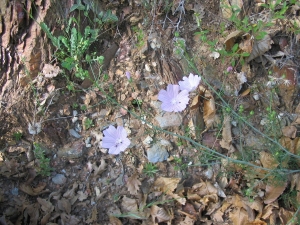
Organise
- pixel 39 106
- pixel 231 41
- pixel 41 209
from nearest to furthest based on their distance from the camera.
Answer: pixel 41 209, pixel 39 106, pixel 231 41

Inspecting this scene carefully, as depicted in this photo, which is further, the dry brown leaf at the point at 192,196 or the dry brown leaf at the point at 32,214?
the dry brown leaf at the point at 192,196

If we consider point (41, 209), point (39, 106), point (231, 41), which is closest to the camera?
point (41, 209)

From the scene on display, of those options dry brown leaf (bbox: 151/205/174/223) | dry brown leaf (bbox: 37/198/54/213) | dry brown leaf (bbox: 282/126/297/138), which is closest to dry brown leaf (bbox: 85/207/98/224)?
dry brown leaf (bbox: 37/198/54/213)

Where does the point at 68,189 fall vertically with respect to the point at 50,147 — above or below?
below

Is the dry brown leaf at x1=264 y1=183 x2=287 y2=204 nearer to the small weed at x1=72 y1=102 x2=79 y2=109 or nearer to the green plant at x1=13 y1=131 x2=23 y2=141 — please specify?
the small weed at x1=72 y1=102 x2=79 y2=109

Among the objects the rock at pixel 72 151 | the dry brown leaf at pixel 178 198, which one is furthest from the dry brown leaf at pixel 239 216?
the rock at pixel 72 151

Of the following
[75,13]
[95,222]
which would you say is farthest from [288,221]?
[75,13]

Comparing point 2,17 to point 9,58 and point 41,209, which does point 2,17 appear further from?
point 41,209

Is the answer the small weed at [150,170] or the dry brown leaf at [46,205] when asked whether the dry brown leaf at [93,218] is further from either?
the small weed at [150,170]
